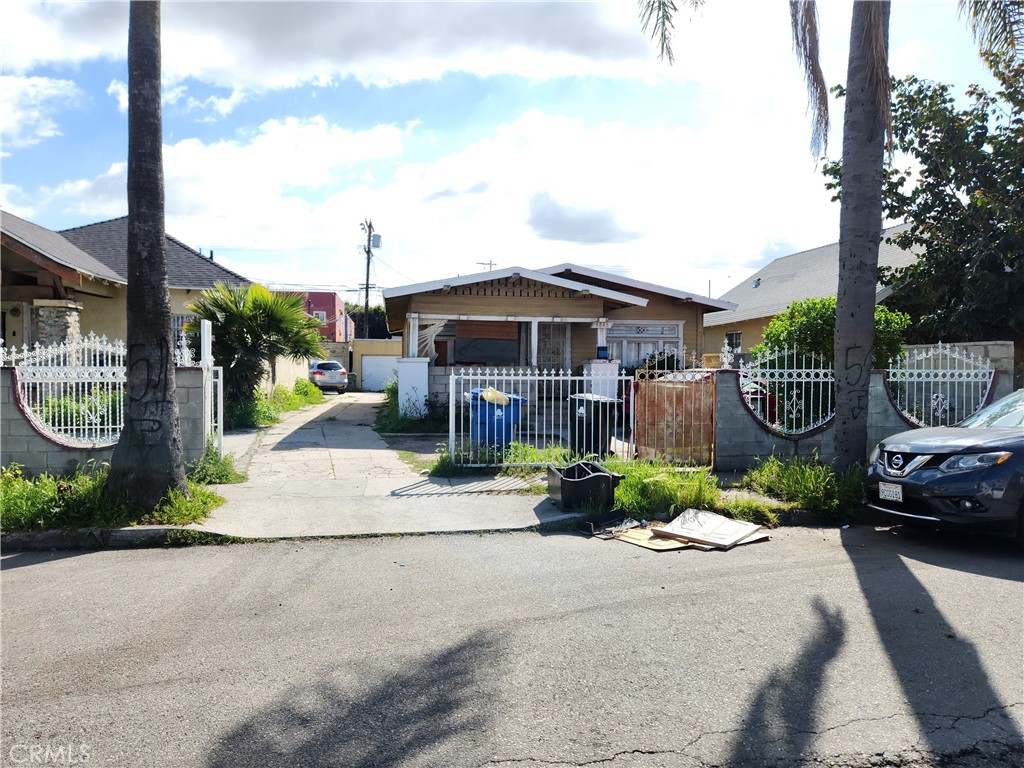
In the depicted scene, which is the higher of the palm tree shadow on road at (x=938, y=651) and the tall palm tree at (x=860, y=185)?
the tall palm tree at (x=860, y=185)

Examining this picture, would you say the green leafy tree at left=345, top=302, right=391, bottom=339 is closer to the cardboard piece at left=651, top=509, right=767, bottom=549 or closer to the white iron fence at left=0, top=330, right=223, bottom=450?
the white iron fence at left=0, top=330, right=223, bottom=450

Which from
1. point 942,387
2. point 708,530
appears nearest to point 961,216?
point 942,387

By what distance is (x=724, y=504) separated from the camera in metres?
7.60

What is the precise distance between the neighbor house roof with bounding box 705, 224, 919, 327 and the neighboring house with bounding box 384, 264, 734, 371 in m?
2.87

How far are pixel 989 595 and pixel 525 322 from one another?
13.0 metres

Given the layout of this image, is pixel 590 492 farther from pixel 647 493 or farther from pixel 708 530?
pixel 708 530

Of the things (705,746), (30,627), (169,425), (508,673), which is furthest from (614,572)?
(169,425)

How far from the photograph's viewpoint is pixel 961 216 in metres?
14.5

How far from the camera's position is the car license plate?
648 centimetres

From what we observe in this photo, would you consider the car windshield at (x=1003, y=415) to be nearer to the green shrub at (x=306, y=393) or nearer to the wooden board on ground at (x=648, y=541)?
the wooden board on ground at (x=648, y=541)

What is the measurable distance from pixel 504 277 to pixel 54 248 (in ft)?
33.8

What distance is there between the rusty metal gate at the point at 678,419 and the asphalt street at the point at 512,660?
12.6ft

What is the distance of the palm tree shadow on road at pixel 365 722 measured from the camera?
3.00 m

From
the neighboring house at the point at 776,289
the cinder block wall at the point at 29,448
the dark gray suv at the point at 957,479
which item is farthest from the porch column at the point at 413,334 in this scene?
the dark gray suv at the point at 957,479
